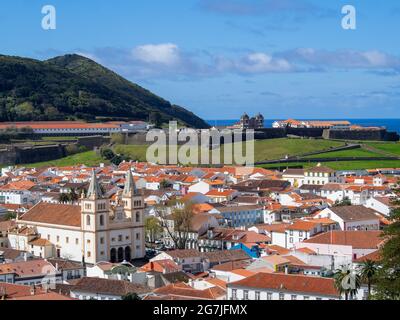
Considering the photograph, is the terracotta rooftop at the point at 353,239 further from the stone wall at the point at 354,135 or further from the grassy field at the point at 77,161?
the stone wall at the point at 354,135

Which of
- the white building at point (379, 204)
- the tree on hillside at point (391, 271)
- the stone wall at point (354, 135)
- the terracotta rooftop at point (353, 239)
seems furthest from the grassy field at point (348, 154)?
the tree on hillside at point (391, 271)

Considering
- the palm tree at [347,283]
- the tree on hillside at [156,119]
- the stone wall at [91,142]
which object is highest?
the tree on hillside at [156,119]

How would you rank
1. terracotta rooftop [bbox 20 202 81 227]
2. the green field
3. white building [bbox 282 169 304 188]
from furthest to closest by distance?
1. the green field
2. white building [bbox 282 169 304 188]
3. terracotta rooftop [bbox 20 202 81 227]

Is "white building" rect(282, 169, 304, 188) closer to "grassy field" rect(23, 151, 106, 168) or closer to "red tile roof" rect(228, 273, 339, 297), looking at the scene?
"grassy field" rect(23, 151, 106, 168)

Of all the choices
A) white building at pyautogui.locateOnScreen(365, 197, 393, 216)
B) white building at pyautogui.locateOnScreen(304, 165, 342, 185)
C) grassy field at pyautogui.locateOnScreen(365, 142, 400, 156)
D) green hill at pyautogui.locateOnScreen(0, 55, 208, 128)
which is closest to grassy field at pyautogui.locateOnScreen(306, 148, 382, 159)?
grassy field at pyautogui.locateOnScreen(365, 142, 400, 156)

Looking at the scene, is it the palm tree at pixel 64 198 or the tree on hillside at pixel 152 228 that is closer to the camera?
the tree on hillside at pixel 152 228
